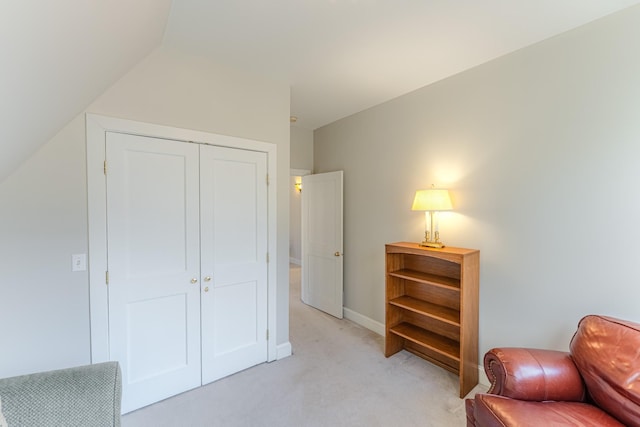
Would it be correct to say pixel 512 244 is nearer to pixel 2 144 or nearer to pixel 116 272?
pixel 116 272

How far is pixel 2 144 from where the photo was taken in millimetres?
1183

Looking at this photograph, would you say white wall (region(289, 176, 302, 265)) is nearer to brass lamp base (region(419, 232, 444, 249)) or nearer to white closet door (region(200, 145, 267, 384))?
white closet door (region(200, 145, 267, 384))

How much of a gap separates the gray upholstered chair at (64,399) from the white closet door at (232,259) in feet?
3.78

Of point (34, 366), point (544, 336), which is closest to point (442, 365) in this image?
point (544, 336)

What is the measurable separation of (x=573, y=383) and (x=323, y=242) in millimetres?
2800

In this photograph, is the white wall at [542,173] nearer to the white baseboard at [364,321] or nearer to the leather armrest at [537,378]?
the leather armrest at [537,378]

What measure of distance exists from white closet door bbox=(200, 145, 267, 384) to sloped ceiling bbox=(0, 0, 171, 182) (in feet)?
2.63

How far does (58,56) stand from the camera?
41.1 inches

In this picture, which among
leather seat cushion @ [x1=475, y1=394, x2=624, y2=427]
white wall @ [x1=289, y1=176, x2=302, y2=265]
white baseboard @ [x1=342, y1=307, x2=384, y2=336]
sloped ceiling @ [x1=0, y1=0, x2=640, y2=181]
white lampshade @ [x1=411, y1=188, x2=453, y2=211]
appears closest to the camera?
sloped ceiling @ [x1=0, y1=0, x2=640, y2=181]

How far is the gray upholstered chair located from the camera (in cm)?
99

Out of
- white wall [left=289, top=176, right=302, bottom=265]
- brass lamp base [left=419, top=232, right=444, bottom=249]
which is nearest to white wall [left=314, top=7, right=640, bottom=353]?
brass lamp base [left=419, top=232, right=444, bottom=249]

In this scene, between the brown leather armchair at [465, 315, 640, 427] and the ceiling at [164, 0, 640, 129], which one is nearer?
the brown leather armchair at [465, 315, 640, 427]

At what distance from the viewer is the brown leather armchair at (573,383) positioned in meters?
1.28

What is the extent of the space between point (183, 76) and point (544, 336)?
133 inches
